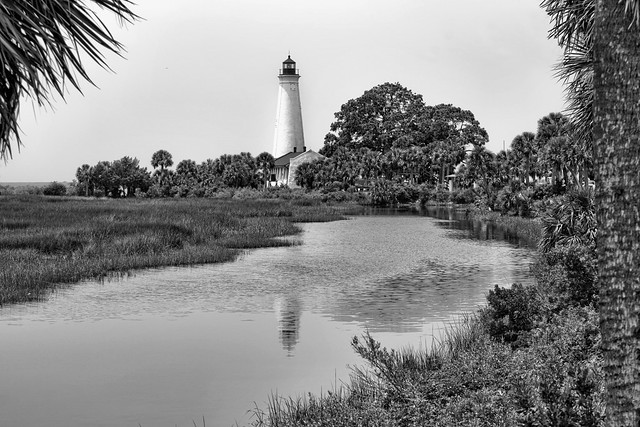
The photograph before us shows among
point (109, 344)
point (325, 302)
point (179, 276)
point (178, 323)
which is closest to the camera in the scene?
point (109, 344)

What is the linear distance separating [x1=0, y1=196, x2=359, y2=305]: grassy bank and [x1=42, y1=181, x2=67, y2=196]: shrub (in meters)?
54.8

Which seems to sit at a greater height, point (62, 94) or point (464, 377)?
point (62, 94)

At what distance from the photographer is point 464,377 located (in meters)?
11.2

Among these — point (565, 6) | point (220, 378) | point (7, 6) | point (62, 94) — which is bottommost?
point (220, 378)

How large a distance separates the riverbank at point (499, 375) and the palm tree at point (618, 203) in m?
1.50

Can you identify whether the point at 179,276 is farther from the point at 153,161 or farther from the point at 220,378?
the point at 153,161

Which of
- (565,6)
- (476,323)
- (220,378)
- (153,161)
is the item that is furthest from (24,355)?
(153,161)

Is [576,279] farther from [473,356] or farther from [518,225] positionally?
[518,225]

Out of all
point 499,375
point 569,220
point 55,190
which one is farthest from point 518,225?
point 55,190

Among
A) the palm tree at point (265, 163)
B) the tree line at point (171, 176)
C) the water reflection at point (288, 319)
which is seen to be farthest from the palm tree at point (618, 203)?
the palm tree at point (265, 163)

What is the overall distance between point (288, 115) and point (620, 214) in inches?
4426

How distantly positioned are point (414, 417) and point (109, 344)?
966 cm

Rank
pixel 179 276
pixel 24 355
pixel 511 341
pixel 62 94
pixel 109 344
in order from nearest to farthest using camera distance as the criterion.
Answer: pixel 62 94 < pixel 511 341 < pixel 24 355 < pixel 109 344 < pixel 179 276

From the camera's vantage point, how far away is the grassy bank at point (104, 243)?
1013 inches
